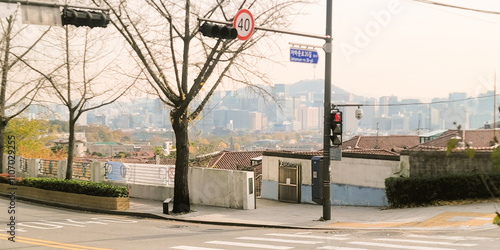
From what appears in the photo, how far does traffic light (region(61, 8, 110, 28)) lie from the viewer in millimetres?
11180

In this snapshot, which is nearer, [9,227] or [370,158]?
[9,227]

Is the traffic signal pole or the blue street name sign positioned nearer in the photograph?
the blue street name sign

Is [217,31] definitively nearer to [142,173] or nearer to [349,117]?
[142,173]

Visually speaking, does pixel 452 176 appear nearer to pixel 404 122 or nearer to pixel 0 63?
pixel 0 63

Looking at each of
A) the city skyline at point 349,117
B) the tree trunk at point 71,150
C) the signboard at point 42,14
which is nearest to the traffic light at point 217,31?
the signboard at point 42,14

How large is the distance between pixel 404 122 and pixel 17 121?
43.3 m

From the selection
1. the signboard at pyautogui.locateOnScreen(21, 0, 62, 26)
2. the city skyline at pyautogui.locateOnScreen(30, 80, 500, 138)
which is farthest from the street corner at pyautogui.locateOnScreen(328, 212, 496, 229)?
the city skyline at pyautogui.locateOnScreen(30, 80, 500, 138)

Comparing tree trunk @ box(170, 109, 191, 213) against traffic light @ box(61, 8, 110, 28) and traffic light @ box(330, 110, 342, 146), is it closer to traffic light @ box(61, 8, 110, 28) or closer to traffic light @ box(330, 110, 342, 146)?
traffic light @ box(330, 110, 342, 146)

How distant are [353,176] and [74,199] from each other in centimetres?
1240

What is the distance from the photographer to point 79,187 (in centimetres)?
2538

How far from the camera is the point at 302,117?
72.1 metres

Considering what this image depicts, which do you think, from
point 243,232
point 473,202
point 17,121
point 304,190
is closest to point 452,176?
point 473,202

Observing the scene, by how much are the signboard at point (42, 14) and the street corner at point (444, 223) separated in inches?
411

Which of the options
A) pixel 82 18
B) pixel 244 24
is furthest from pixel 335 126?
pixel 82 18
